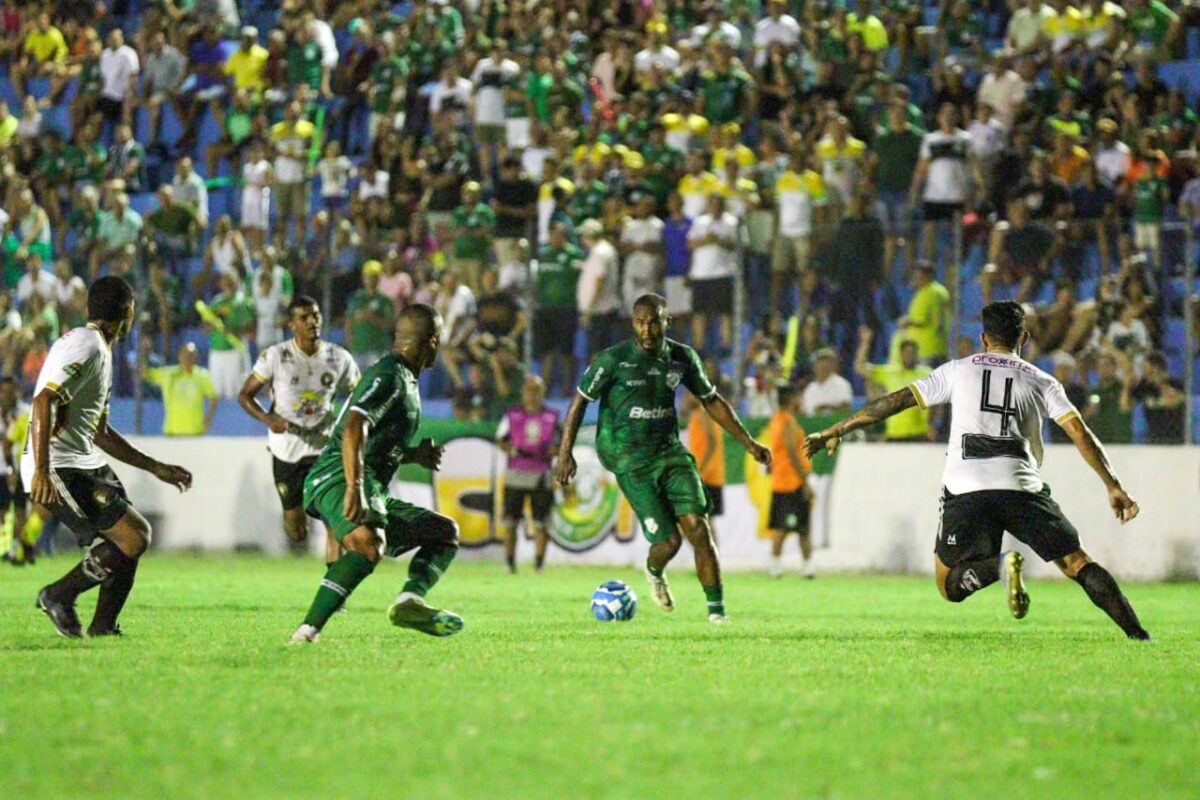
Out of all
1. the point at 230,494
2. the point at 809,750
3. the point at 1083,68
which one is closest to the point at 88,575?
the point at 809,750

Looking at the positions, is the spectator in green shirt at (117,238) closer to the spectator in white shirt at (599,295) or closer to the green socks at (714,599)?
the spectator in white shirt at (599,295)

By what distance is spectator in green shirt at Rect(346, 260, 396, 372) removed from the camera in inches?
952

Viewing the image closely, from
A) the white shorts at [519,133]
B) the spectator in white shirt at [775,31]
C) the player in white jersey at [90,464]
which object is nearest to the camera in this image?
the player in white jersey at [90,464]

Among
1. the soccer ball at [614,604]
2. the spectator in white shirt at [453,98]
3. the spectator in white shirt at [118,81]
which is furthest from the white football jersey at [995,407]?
the spectator in white shirt at [118,81]

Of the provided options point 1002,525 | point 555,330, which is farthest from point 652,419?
point 555,330

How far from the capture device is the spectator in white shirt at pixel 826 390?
2227 cm

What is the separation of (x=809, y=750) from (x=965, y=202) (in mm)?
17009

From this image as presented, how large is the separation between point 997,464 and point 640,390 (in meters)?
3.34

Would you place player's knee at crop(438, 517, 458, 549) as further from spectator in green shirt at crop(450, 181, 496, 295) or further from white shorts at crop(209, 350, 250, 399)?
white shorts at crop(209, 350, 250, 399)

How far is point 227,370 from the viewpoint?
82.0 feet

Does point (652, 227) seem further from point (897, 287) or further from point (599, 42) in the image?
point (599, 42)

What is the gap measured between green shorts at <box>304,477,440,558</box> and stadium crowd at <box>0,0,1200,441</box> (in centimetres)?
1053

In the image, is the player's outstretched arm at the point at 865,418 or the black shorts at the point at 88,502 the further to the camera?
the player's outstretched arm at the point at 865,418

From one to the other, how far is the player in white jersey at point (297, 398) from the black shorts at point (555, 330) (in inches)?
272
